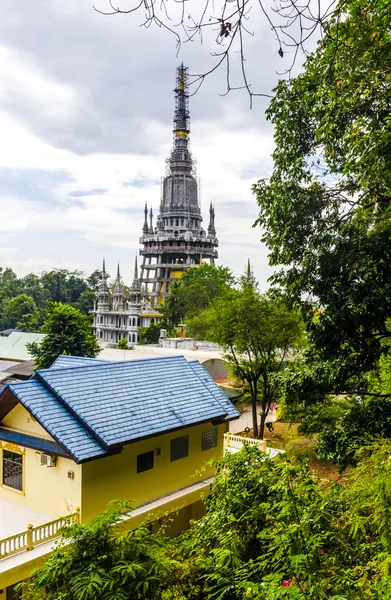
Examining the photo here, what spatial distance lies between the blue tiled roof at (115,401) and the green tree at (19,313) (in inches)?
2368

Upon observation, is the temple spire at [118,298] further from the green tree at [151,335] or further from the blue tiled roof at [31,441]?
the blue tiled roof at [31,441]

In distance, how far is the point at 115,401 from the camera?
517 inches

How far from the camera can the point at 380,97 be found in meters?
8.29

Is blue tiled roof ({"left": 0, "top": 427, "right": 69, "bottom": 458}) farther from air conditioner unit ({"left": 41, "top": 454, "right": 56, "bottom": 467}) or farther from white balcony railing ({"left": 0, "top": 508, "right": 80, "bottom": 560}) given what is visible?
white balcony railing ({"left": 0, "top": 508, "right": 80, "bottom": 560})

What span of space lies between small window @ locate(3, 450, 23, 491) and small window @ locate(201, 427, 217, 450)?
545 centimetres

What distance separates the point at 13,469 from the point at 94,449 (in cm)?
337

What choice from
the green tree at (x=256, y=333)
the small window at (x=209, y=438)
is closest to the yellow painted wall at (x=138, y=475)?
the small window at (x=209, y=438)

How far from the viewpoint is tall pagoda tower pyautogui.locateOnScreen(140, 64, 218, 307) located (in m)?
75.6

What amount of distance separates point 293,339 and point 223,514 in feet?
50.2

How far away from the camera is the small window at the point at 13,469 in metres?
12.7

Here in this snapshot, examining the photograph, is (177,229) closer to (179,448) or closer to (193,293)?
(193,293)

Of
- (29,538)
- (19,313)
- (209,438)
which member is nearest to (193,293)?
(19,313)

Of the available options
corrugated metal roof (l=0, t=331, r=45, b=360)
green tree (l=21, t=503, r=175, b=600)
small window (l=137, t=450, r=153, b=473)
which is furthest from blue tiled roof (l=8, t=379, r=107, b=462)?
corrugated metal roof (l=0, t=331, r=45, b=360)

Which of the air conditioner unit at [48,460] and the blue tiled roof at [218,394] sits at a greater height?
the blue tiled roof at [218,394]
